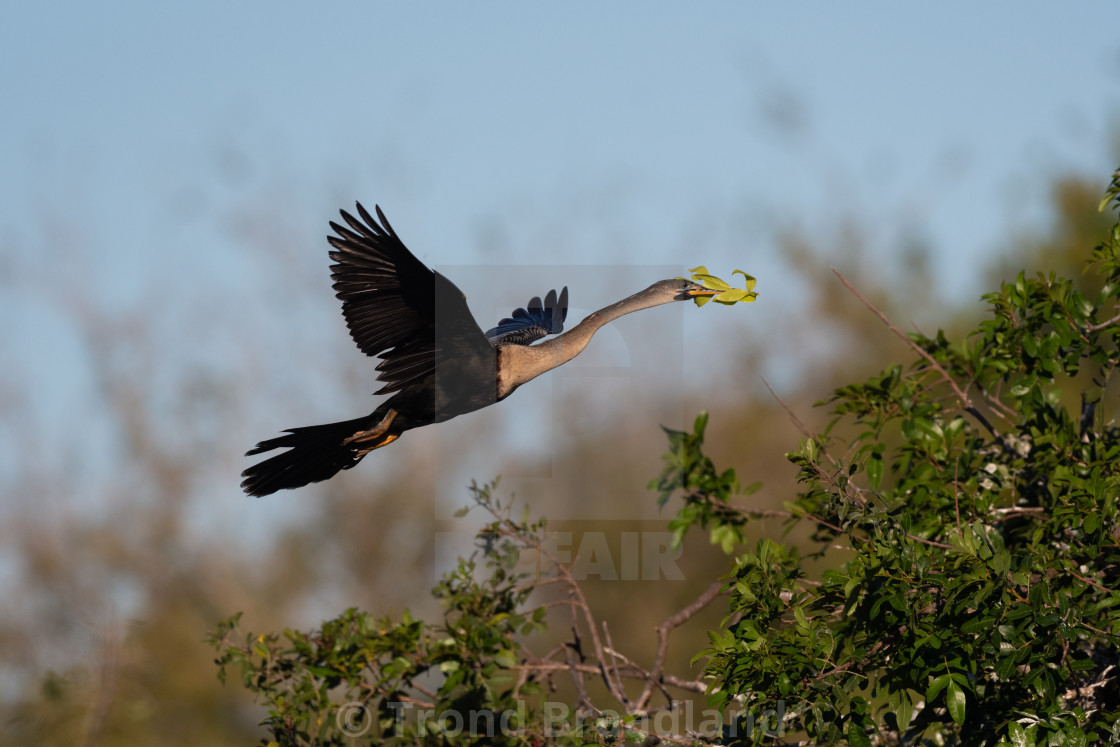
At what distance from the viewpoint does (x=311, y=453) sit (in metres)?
4.52

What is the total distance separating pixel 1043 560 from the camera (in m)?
3.43

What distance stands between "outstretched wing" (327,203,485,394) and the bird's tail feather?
0.30 metres

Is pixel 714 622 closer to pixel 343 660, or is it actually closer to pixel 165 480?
pixel 165 480

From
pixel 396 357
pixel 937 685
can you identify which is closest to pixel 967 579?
pixel 937 685

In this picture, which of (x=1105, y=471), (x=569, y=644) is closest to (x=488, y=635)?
(x=569, y=644)

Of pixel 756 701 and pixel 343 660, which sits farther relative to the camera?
pixel 343 660

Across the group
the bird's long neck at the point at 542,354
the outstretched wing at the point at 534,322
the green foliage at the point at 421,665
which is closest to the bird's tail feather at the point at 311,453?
the bird's long neck at the point at 542,354

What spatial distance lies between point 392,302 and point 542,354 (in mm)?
792

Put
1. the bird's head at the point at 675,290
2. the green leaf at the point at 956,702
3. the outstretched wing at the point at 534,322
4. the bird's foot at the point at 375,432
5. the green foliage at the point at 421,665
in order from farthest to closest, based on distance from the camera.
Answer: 1. the outstretched wing at the point at 534,322
2. the bird's head at the point at 675,290
3. the green foliage at the point at 421,665
4. the bird's foot at the point at 375,432
5. the green leaf at the point at 956,702

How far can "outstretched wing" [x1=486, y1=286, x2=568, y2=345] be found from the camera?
603 cm

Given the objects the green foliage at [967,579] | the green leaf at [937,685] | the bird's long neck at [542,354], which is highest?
the bird's long neck at [542,354]

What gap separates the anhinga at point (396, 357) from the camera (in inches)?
169

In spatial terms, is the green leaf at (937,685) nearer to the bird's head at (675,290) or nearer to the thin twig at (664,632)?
the thin twig at (664,632)

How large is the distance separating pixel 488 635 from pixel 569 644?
51cm
